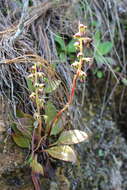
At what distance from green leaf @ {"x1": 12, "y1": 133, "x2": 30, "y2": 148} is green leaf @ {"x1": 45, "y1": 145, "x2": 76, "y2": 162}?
4.0 inches

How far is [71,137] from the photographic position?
60.6 inches

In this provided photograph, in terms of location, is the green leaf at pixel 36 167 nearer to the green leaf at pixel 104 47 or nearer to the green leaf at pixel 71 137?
the green leaf at pixel 71 137

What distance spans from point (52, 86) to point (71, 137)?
27 centimetres

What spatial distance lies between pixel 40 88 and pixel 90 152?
68 centimetres

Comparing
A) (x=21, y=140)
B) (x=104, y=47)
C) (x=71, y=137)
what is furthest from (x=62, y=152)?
(x=104, y=47)

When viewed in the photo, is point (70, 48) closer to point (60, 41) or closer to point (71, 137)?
point (60, 41)

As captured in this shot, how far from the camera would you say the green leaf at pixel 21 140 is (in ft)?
5.03

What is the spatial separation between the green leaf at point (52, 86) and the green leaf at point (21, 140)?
26cm

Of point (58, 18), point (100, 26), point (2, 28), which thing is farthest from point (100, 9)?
point (2, 28)

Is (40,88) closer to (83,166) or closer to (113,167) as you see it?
(83,166)

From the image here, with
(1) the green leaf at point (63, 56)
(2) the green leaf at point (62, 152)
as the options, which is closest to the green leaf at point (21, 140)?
(2) the green leaf at point (62, 152)

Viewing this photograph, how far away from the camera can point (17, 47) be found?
175 cm

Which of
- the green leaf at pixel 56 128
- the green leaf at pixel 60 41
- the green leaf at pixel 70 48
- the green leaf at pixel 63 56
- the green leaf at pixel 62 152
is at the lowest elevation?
the green leaf at pixel 62 152

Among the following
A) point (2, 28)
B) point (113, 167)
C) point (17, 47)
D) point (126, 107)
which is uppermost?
point (2, 28)
